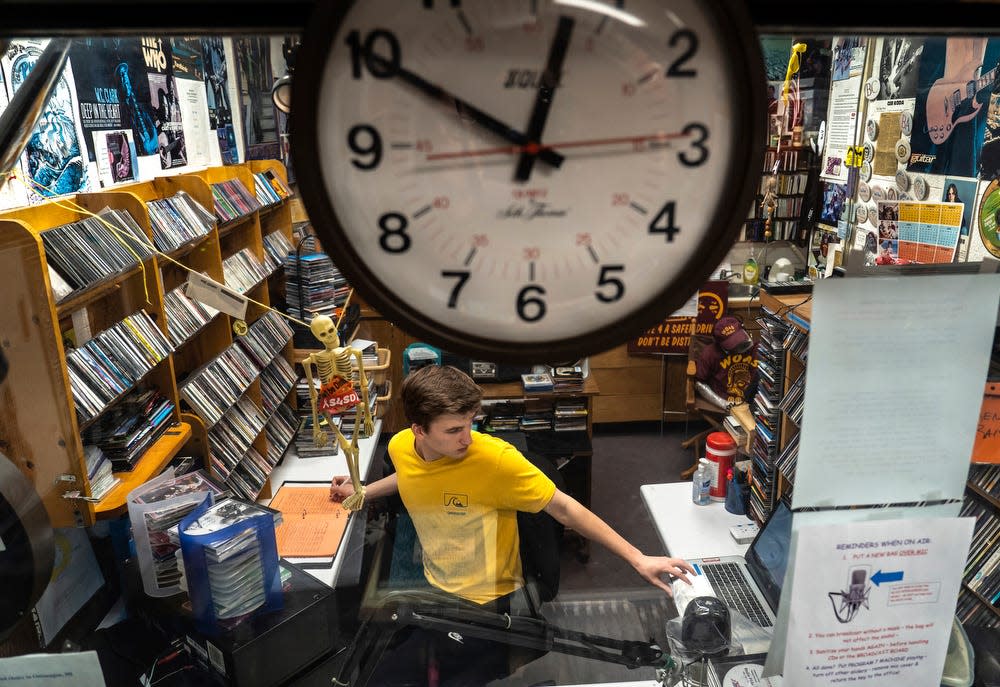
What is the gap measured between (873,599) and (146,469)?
218cm

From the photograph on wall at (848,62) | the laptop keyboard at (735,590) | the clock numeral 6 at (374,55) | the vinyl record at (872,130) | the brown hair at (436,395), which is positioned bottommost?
the laptop keyboard at (735,590)

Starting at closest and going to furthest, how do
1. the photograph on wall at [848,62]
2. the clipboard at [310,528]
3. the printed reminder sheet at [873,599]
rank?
the printed reminder sheet at [873,599] → the photograph on wall at [848,62] → the clipboard at [310,528]

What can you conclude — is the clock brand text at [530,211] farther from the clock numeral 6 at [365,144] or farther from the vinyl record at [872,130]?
the vinyl record at [872,130]

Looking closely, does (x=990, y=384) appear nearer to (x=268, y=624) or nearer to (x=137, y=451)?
(x=268, y=624)

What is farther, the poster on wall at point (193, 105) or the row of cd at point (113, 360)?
the poster on wall at point (193, 105)

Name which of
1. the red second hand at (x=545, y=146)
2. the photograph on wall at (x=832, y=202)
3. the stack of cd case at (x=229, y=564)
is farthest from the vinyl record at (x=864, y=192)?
the stack of cd case at (x=229, y=564)

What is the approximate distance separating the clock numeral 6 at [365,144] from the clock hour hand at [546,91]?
0.13 m

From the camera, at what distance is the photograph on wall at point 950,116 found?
6.05 ft

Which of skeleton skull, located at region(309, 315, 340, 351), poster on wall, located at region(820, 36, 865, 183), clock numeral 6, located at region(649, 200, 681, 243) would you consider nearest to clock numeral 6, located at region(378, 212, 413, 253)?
clock numeral 6, located at region(649, 200, 681, 243)

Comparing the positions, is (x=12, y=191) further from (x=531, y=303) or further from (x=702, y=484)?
(x=702, y=484)

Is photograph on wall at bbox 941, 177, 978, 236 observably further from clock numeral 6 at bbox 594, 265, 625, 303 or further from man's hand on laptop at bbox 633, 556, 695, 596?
clock numeral 6 at bbox 594, 265, 625, 303

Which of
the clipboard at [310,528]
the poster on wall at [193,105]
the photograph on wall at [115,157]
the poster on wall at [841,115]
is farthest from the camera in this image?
the poster on wall at [193,105]

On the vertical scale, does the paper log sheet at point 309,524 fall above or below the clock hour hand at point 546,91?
below

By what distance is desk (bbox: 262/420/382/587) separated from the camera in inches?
86.1
